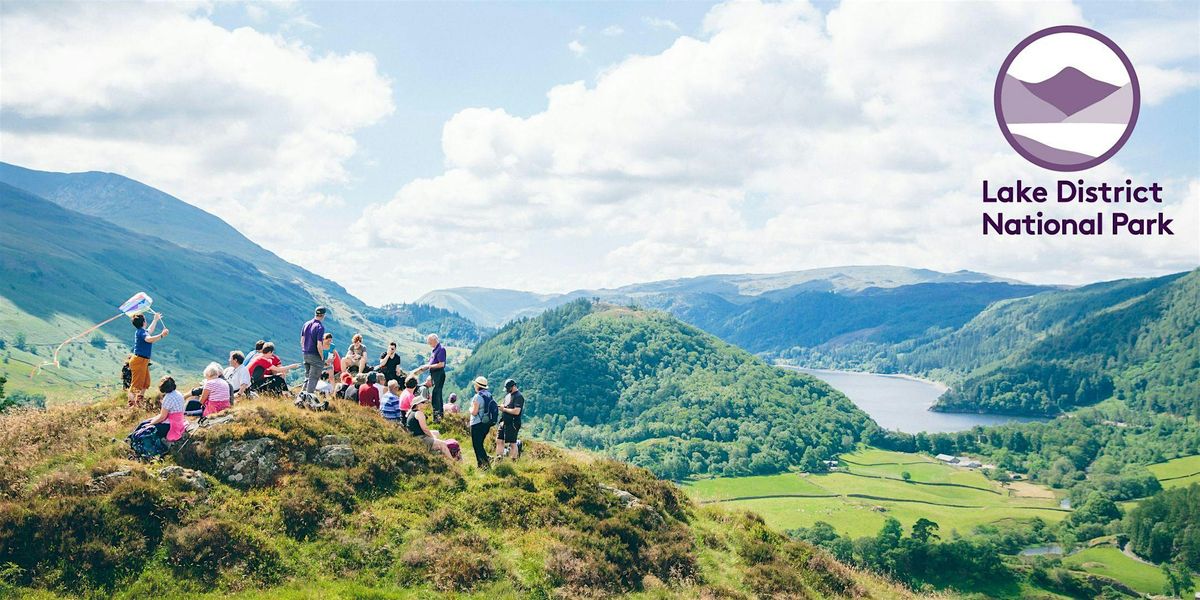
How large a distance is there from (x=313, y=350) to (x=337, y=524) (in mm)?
9263

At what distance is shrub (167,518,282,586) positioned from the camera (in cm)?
1535

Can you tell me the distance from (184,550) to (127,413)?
6.99 m

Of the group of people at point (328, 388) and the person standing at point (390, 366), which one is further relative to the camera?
the person standing at point (390, 366)

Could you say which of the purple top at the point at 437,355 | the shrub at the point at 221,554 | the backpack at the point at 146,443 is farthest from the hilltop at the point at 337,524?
the purple top at the point at 437,355

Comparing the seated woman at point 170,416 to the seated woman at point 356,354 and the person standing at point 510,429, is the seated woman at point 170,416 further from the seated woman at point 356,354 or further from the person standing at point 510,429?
the seated woman at point 356,354

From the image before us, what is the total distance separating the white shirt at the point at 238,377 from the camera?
22.9 m

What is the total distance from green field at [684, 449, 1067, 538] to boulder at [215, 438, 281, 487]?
364 feet

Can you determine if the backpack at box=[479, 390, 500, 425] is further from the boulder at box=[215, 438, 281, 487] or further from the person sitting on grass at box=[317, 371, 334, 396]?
the person sitting on grass at box=[317, 371, 334, 396]

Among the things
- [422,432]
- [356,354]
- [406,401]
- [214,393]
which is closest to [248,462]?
[214,393]

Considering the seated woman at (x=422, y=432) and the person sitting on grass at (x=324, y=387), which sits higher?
the person sitting on grass at (x=324, y=387)

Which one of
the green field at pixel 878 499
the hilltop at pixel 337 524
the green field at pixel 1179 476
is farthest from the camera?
the green field at pixel 1179 476

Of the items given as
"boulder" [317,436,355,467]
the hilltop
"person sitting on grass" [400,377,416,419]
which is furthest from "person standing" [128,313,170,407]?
"person sitting on grass" [400,377,416,419]

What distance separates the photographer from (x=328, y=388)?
1045 inches

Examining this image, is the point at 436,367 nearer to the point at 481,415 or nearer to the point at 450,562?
the point at 481,415
